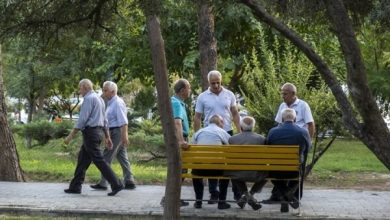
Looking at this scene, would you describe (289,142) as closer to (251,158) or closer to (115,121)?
(251,158)

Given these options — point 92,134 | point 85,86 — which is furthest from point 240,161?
point 85,86

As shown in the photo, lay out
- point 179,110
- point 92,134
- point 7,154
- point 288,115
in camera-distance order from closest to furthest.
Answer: point 288,115 → point 179,110 → point 92,134 → point 7,154

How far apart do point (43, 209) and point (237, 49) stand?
1260 centimetres

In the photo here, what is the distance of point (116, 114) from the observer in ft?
41.4

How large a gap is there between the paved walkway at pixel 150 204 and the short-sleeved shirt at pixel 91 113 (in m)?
1.11

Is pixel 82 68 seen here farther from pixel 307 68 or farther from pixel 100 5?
pixel 100 5

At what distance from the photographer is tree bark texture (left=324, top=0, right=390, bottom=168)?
6.04 m

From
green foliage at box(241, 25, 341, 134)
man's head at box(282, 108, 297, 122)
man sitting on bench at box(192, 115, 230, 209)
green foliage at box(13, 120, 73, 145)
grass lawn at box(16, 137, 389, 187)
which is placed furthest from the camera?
green foliage at box(13, 120, 73, 145)

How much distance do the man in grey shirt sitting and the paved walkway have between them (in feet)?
0.58

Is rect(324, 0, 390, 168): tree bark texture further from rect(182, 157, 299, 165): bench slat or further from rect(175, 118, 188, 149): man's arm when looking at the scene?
rect(175, 118, 188, 149): man's arm

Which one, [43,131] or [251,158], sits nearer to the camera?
[251,158]

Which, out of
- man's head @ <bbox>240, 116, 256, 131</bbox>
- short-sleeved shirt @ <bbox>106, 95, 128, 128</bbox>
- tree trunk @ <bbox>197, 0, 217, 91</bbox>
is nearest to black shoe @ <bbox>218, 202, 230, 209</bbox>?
man's head @ <bbox>240, 116, 256, 131</bbox>

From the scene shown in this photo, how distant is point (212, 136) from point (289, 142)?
3.52 feet

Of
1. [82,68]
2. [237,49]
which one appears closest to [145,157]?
[237,49]
